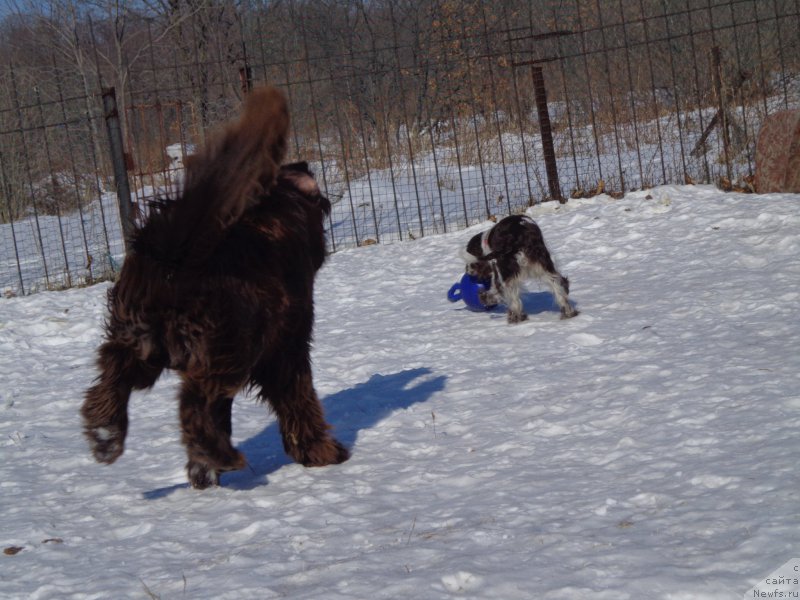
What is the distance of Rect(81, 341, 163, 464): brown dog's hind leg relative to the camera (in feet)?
13.1

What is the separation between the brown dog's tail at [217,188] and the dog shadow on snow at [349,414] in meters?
1.32

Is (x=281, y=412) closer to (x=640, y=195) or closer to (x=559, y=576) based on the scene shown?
(x=559, y=576)

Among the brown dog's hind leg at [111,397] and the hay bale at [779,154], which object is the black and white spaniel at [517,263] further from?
the hay bale at [779,154]

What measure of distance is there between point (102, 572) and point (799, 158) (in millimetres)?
8967

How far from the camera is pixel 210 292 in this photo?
387 cm

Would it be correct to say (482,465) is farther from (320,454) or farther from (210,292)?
(210,292)

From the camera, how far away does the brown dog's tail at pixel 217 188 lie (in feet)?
12.6

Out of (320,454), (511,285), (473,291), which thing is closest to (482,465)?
(320,454)

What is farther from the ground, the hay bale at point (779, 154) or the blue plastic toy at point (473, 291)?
Result: the hay bale at point (779, 154)

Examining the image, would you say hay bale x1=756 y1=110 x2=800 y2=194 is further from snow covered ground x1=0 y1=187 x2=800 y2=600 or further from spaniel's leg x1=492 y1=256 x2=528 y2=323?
spaniel's leg x1=492 y1=256 x2=528 y2=323

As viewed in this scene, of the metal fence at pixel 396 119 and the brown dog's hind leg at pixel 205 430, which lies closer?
the brown dog's hind leg at pixel 205 430

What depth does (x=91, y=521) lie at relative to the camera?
4.14 m

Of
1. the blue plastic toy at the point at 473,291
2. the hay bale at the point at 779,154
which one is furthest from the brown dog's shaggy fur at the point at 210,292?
the hay bale at the point at 779,154

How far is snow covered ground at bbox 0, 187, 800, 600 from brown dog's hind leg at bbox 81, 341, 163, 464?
41cm
